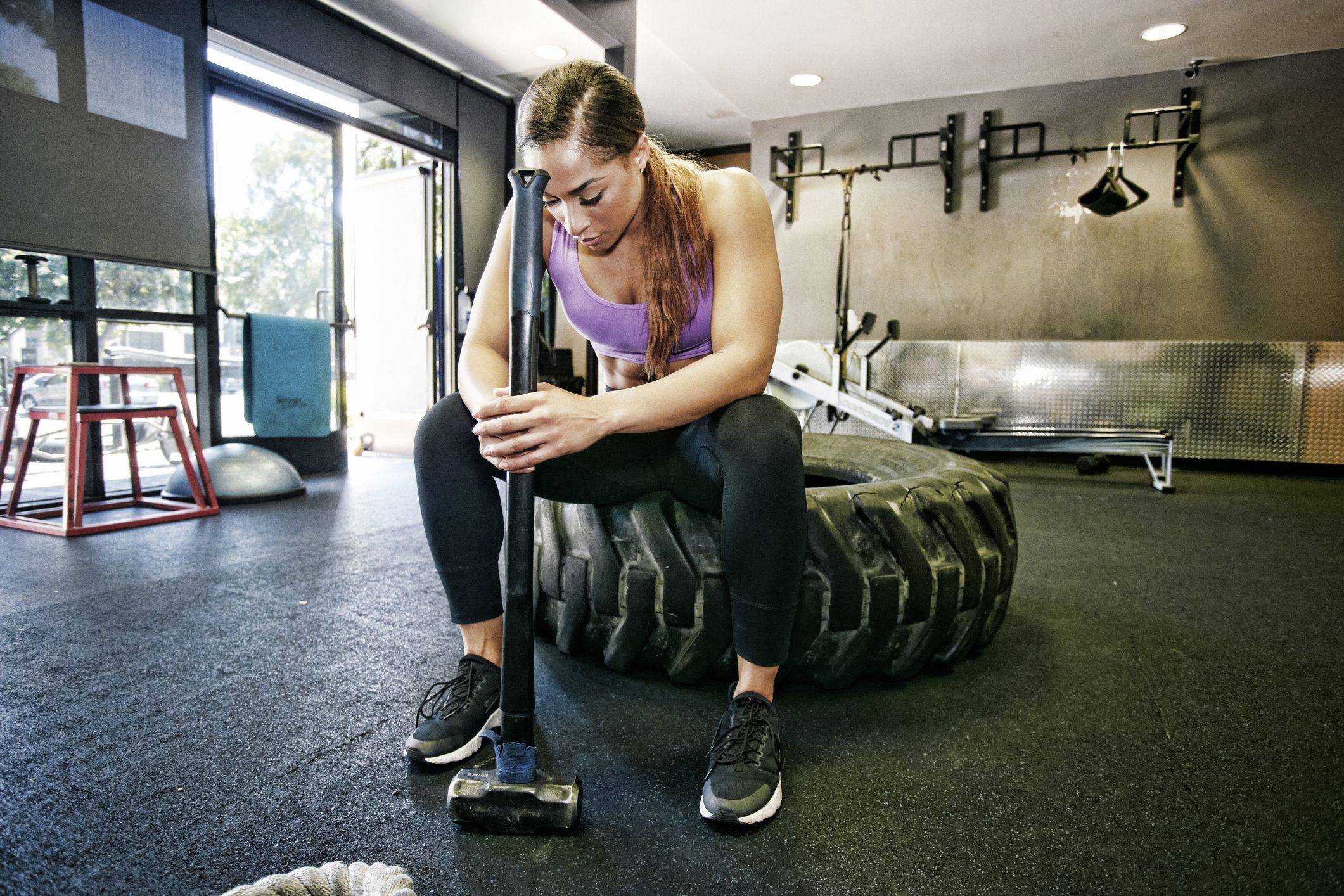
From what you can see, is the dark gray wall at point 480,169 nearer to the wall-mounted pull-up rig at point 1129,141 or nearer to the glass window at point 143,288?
the glass window at point 143,288

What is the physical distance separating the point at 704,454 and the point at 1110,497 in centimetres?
280

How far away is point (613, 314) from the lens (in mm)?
1022

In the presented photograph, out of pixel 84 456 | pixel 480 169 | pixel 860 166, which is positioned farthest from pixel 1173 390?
pixel 84 456

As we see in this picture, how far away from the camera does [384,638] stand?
1263mm

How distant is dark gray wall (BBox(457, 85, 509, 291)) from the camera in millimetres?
4352

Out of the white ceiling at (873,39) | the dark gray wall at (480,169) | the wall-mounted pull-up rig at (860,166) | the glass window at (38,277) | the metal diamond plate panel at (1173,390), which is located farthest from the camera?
the wall-mounted pull-up rig at (860,166)

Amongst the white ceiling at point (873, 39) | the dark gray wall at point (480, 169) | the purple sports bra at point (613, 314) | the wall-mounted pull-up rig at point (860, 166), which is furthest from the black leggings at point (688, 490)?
the dark gray wall at point (480, 169)

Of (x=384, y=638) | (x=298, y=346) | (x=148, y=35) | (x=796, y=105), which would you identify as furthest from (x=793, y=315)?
(x=384, y=638)

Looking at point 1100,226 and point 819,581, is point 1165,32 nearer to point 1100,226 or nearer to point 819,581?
point 1100,226

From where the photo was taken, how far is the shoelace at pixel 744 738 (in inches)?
31.5

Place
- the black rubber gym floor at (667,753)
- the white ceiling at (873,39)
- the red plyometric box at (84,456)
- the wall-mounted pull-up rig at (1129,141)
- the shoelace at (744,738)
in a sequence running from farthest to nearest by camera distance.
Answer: the wall-mounted pull-up rig at (1129,141), the white ceiling at (873,39), the red plyometric box at (84,456), the shoelace at (744,738), the black rubber gym floor at (667,753)

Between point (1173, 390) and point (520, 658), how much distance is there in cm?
460

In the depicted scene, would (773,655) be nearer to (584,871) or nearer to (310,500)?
(584,871)

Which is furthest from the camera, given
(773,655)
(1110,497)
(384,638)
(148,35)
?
(1110,497)
